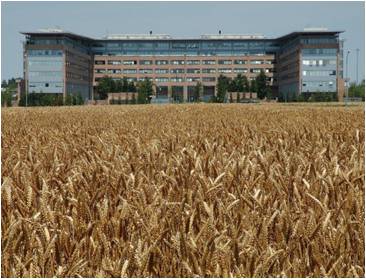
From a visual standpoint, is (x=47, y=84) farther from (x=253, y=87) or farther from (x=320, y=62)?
(x=320, y=62)

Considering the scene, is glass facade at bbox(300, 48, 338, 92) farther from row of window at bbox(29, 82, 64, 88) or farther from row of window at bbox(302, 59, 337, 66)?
row of window at bbox(29, 82, 64, 88)

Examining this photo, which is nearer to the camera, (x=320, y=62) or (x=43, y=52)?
(x=320, y=62)

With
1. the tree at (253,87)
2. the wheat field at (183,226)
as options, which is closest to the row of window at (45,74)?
the tree at (253,87)

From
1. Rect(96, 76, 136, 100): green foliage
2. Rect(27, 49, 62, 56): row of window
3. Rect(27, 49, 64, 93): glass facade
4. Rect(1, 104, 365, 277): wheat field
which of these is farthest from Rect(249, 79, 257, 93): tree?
Rect(1, 104, 365, 277): wheat field

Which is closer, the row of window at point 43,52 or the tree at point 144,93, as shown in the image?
the tree at point 144,93

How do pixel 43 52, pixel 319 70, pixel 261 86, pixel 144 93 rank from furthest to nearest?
1. pixel 43 52
2. pixel 319 70
3. pixel 261 86
4. pixel 144 93

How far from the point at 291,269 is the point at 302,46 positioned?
191021 millimetres

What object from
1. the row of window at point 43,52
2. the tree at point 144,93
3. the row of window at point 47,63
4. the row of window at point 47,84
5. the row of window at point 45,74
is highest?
the row of window at point 43,52

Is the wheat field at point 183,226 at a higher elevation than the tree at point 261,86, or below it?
below

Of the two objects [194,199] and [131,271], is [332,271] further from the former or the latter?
[194,199]

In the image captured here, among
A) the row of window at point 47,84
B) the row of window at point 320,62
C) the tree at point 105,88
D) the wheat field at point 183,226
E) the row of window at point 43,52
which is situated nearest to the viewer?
the wheat field at point 183,226

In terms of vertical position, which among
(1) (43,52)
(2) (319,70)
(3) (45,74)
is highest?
(1) (43,52)

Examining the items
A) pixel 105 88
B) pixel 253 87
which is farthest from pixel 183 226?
pixel 253 87

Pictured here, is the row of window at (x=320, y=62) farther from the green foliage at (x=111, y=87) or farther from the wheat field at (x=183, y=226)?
the wheat field at (x=183, y=226)
